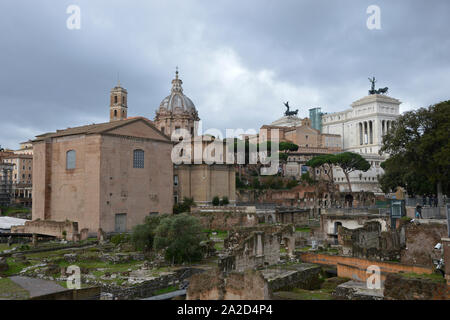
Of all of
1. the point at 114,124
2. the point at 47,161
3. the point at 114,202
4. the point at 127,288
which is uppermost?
the point at 114,124

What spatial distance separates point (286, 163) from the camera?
245 ft

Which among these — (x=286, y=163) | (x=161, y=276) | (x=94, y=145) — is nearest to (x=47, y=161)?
(x=94, y=145)

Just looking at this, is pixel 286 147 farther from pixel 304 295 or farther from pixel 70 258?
pixel 304 295

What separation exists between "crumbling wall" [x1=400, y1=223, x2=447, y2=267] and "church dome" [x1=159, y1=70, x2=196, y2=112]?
50.6 metres

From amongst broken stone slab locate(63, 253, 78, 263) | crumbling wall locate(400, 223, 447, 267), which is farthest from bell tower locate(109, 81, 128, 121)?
crumbling wall locate(400, 223, 447, 267)

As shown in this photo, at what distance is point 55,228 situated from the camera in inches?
1340

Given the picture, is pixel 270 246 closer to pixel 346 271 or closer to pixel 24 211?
pixel 346 271

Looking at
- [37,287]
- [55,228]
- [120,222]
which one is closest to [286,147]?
[120,222]

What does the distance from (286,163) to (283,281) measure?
58245 mm

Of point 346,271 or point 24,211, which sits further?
point 24,211

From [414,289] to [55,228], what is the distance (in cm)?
3024

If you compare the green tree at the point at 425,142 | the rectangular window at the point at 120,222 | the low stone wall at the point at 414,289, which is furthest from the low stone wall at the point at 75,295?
the green tree at the point at 425,142

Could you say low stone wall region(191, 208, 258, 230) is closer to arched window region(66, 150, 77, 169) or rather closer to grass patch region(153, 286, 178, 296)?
arched window region(66, 150, 77, 169)

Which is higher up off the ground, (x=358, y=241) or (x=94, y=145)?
(x=94, y=145)
